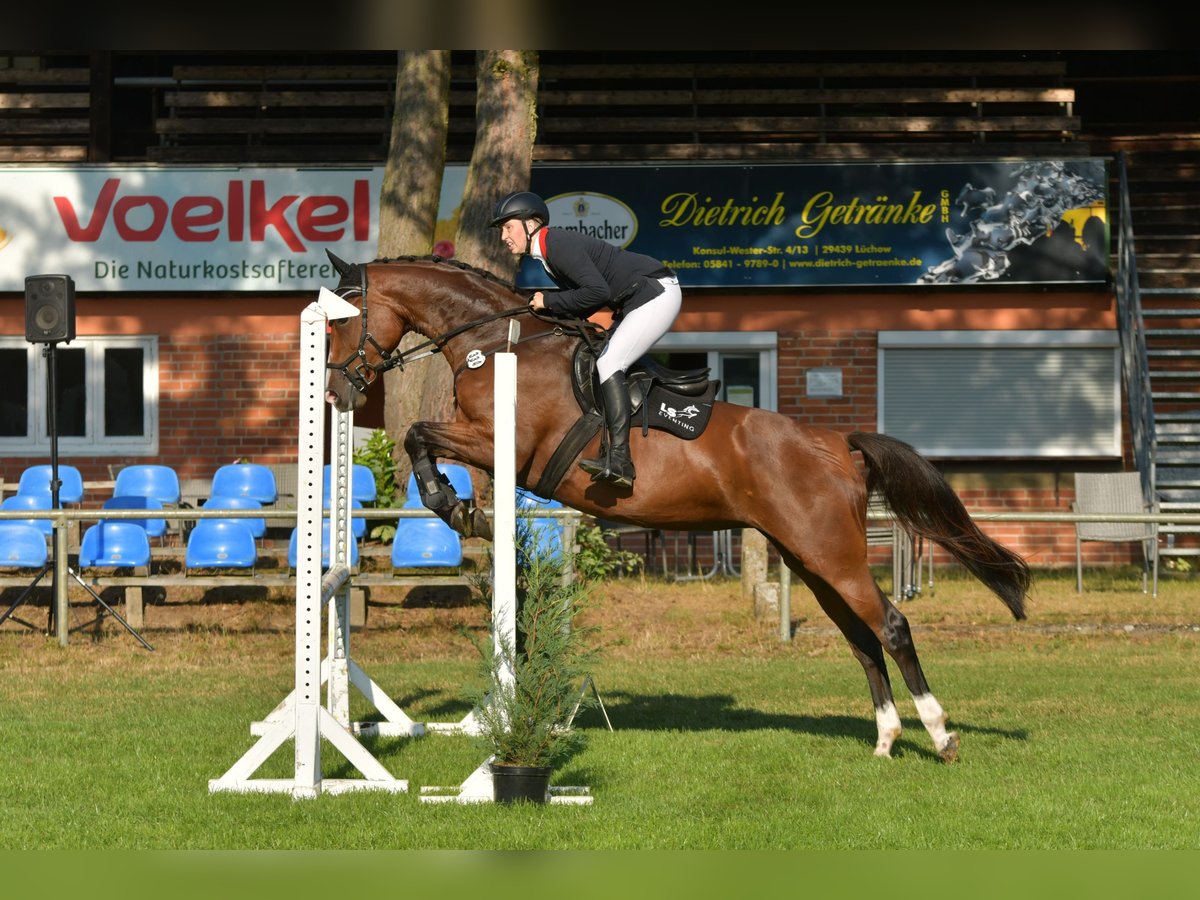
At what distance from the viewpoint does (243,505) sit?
453 inches

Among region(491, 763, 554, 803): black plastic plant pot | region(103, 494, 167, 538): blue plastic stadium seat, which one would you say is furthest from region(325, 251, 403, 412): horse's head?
region(103, 494, 167, 538): blue plastic stadium seat

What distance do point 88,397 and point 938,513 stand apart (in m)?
11.5

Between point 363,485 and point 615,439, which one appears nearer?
point 615,439

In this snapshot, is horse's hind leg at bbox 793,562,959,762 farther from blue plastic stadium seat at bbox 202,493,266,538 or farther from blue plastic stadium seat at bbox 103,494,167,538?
blue plastic stadium seat at bbox 103,494,167,538

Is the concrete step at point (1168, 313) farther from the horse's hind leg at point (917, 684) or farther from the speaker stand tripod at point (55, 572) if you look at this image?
the speaker stand tripod at point (55, 572)

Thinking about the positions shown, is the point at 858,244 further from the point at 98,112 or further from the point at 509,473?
the point at 509,473

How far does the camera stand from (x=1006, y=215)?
14953mm

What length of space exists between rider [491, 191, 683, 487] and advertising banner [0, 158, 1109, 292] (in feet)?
29.7

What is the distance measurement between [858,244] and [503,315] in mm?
9812

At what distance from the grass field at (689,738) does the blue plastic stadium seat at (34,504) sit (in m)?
1.04

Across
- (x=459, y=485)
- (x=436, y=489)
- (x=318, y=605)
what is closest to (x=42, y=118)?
(x=459, y=485)

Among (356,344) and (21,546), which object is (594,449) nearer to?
(356,344)

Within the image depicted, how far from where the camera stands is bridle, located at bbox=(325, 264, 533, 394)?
5.83 meters

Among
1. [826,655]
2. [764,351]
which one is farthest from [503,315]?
[764,351]
